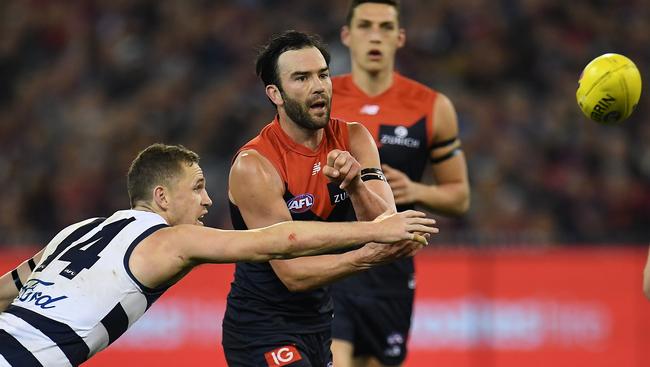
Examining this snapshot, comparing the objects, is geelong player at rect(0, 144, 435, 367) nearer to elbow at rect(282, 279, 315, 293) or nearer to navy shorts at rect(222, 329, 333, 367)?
elbow at rect(282, 279, 315, 293)

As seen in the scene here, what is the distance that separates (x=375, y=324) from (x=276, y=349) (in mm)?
1639

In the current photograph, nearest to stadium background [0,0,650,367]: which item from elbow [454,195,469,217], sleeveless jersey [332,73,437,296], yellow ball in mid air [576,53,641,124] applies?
elbow [454,195,469,217]

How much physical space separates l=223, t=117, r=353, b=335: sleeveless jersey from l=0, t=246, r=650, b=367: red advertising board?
4.00 m

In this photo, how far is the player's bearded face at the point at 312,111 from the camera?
18.2 ft

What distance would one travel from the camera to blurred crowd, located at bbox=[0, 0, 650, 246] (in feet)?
38.3

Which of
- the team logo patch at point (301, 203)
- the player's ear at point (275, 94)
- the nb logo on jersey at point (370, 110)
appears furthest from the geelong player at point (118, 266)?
the nb logo on jersey at point (370, 110)

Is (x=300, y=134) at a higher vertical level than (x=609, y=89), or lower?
lower

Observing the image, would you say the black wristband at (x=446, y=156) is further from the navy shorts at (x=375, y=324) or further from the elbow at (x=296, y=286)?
the elbow at (x=296, y=286)

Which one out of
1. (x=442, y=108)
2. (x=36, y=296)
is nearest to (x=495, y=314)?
(x=442, y=108)

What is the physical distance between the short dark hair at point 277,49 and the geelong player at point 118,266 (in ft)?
3.34

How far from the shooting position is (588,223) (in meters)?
11.5

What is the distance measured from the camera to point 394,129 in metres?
7.12

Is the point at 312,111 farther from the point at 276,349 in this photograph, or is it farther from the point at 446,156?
the point at 446,156

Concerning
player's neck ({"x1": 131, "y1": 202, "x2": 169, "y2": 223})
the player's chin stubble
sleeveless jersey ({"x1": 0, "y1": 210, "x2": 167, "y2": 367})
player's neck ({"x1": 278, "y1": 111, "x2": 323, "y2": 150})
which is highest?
the player's chin stubble
